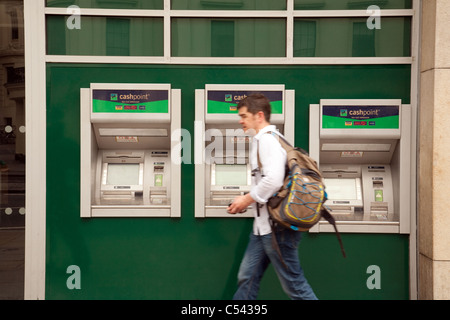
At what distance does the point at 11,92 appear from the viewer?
14.1 ft

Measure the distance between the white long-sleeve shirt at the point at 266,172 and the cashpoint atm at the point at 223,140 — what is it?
90cm

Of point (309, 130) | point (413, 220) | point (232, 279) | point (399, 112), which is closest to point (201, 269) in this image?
point (232, 279)

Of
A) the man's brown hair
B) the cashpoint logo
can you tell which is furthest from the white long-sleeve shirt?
the cashpoint logo

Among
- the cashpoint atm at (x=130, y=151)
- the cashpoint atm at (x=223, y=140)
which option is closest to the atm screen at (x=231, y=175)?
the cashpoint atm at (x=223, y=140)

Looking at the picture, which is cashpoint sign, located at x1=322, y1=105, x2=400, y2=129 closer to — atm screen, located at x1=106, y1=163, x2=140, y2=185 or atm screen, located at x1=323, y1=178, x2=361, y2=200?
atm screen, located at x1=323, y1=178, x2=361, y2=200

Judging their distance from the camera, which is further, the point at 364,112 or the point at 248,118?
the point at 364,112

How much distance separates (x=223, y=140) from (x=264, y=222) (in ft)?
3.89

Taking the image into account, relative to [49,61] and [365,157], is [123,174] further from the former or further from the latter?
[365,157]

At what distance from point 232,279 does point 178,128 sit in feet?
4.34

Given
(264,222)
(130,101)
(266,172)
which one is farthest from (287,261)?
(130,101)

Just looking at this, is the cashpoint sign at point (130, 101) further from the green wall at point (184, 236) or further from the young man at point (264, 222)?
the young man at point (264, 222)

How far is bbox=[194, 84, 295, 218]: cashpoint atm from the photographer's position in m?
4.22

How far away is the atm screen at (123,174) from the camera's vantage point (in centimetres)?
432

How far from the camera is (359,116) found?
4.23m
